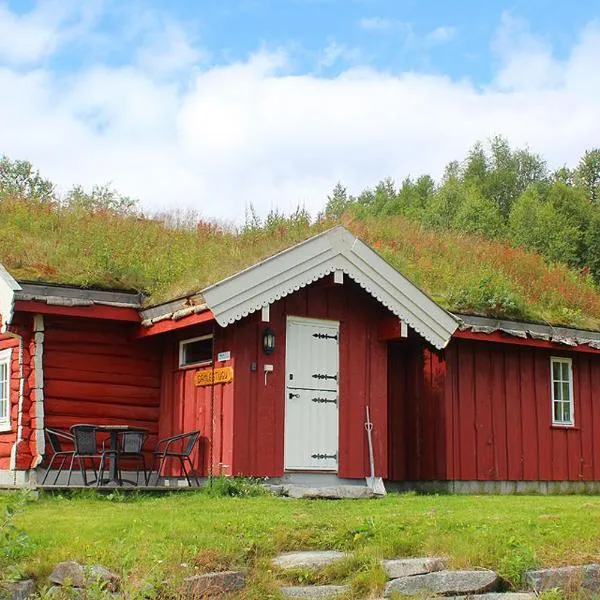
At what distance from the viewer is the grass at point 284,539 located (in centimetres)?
821

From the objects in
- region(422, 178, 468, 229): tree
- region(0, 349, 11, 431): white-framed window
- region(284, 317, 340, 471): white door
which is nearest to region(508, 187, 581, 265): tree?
region(422, 178, 468, 229): tree

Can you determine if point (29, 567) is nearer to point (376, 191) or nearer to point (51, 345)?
point (51, 345)

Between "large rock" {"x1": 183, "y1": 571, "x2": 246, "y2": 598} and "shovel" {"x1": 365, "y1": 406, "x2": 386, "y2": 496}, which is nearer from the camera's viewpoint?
"large rock" {"x1": 183, "y1": 571, "x2": 246, "y2": 598}

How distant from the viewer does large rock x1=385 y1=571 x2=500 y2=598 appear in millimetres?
8141

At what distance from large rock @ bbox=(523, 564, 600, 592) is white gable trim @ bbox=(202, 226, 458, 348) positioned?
6254mm

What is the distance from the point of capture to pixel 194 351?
15.5 meters

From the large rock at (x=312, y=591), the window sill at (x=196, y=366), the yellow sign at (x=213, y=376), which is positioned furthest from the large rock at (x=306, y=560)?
the window sill at (x=196, y=366)

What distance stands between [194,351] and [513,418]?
5590mm

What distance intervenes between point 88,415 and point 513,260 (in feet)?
43.0

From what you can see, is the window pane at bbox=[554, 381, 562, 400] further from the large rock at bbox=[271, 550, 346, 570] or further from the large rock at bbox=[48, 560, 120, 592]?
the large rock at bbox=[48, 560, 120, 592]

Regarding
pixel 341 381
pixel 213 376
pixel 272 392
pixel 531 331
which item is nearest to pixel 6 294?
pixel 213 376

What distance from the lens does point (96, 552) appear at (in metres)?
8.32

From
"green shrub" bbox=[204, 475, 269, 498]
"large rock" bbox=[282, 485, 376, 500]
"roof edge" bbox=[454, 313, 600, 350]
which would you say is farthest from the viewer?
"roof edge" bbox=[454, 313, 600, 350]

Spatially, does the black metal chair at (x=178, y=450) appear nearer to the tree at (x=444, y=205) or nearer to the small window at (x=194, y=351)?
the small window at (x=194, y=351)
